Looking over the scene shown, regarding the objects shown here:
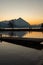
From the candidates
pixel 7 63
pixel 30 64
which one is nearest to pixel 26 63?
pixel 30 64

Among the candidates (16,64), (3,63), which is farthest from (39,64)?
(3,63)

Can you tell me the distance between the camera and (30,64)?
12.9 m

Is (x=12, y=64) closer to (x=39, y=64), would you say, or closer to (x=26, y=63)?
(x=26, y=63)

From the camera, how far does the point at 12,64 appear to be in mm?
12734

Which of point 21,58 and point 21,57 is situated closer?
point 21,58

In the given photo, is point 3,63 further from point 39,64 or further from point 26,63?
point 39,64

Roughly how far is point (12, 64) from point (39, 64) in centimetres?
209

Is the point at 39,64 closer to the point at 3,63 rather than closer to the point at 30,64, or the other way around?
the point at 30,64

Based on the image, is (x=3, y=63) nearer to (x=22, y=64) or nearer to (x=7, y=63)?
(x=7, y=63)

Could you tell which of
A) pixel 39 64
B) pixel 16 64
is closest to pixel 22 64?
pixel 16 64

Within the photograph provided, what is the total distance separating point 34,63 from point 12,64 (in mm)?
1810

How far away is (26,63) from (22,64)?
0.48m

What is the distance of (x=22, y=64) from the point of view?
506 inches

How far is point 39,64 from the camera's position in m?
12.7
